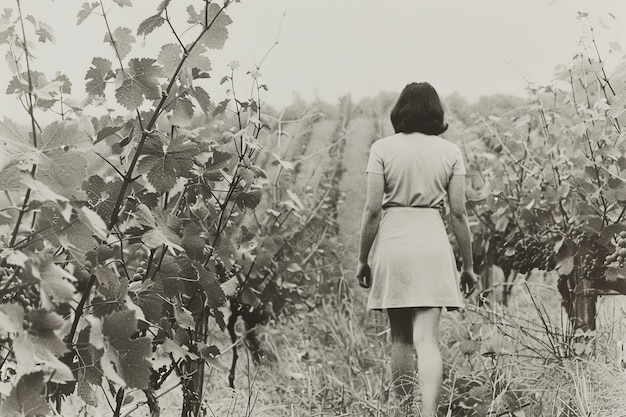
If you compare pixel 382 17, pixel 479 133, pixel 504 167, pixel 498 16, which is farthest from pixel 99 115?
pixel 479 133

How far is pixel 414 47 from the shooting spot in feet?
13.9

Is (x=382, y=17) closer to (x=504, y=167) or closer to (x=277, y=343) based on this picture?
(x=504, y=167)

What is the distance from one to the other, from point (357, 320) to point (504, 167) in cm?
123

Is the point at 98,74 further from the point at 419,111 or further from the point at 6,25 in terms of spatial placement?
the point at 419,111

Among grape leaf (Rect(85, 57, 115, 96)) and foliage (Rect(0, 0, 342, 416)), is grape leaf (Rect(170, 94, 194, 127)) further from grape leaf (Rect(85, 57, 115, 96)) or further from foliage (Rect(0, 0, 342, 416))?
grape leaf (Rect(85, 57, 115, 96))

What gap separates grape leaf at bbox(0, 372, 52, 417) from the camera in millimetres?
1131

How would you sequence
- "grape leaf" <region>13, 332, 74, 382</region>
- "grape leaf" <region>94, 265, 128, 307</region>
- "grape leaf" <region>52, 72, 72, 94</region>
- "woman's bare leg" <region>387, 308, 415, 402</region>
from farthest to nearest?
1. "woman's bare leg" <region>387, 308, 415, 402</region>
2. "grape leaf" <region>52, 72, 72, 94</region>
3. "grape leaf" <region>94, 265, 128, 307</region>
4. "grape leaf" <region>13, 332, 74, 382</region>

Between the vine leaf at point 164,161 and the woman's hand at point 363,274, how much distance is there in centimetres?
163

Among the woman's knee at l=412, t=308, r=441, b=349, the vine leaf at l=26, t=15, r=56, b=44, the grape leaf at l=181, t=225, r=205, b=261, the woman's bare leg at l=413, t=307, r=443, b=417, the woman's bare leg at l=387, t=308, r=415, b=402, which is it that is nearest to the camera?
the vine leaf at l=26, t=15, r=56, b=44

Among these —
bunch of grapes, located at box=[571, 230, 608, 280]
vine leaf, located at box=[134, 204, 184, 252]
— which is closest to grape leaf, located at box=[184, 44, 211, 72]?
vine leaf, located at box=[134, 204, 184, 252]

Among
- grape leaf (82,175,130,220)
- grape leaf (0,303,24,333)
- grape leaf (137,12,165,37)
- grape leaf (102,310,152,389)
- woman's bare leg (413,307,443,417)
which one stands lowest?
woman's bare leg (413,307,443,417)

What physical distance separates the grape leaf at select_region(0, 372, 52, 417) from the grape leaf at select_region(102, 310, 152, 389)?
4.9 inches

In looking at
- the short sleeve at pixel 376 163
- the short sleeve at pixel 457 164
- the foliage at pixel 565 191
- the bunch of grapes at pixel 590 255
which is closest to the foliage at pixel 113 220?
the short sleeve at pixel 376 163

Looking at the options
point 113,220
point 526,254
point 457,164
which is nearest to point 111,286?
point 113,220
